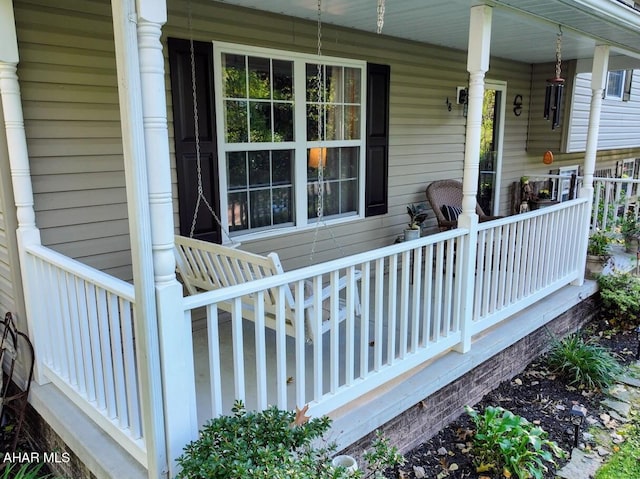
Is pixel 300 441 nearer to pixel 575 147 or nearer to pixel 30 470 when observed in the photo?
pixel 30 470

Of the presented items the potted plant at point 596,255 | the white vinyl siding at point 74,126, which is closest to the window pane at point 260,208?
the white vinyl siding at point 74,126

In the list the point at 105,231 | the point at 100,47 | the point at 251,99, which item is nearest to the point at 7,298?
the point at 105,231

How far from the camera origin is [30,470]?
283 cm

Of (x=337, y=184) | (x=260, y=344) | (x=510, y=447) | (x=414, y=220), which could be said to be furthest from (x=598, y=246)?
(x=260, y=344)

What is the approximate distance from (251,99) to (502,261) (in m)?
2.35

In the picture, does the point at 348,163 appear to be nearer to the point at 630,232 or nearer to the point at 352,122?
the point at 352,122

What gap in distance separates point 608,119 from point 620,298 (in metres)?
4.85

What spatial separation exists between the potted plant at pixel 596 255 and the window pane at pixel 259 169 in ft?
11.8

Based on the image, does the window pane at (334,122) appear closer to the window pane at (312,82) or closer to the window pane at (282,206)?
the window pane at (312,82)

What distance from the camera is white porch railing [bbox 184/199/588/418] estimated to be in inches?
88.1

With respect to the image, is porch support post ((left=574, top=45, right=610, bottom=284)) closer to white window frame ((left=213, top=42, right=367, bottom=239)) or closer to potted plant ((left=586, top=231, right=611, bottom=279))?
potted plant ((left=586, top=231, right=611, bottom=279))

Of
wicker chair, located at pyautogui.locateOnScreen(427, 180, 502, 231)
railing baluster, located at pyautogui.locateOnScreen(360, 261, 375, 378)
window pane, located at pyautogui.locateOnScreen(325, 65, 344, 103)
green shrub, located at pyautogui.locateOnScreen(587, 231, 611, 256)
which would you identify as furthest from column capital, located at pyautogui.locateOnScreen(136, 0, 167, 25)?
green shrub, located at pyautogui.locateOnScreen(587, 231, 611, 256)

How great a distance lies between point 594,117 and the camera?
15.5 ft

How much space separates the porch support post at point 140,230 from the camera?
1.68m
